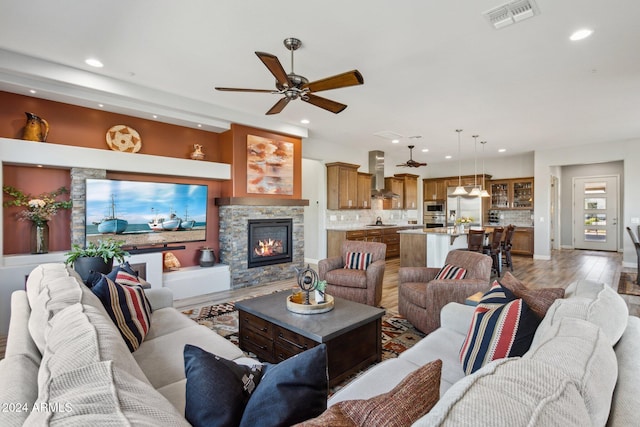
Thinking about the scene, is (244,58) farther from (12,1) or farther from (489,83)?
(489,83)

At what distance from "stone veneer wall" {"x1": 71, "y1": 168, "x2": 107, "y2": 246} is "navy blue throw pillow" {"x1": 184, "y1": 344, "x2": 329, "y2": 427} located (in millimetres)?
4146

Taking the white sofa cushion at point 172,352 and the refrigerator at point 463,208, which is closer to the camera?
the white sofa cushion at point 172,352

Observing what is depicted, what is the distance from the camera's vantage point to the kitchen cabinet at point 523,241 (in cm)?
850

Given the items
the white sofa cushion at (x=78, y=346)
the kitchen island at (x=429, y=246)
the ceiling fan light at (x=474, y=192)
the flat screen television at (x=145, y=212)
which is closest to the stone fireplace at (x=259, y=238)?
the flat screen television at (x=145, y=212)

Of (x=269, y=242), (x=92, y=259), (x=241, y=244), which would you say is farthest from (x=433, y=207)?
(x=92, y=259)

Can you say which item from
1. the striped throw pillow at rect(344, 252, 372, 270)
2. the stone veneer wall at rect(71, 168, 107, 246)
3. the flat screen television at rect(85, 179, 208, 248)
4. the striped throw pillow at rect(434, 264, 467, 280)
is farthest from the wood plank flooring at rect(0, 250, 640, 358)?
the stone veneer wall at rect(71, 168, 107, 246)

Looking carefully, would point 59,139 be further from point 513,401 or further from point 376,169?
point 376,169

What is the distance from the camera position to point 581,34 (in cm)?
286

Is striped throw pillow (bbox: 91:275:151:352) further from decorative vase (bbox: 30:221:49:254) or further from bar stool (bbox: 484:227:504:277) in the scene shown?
bar stool (bbox: 484:227:504:277)

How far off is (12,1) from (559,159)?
32.8ft

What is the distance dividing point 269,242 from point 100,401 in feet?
16.9

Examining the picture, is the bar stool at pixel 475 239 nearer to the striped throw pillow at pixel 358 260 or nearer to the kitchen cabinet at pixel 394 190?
the striped throw pillow at pixel 358 260

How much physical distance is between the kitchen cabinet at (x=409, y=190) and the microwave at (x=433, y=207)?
0.46 m

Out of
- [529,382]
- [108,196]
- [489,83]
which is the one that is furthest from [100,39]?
[489,83]
